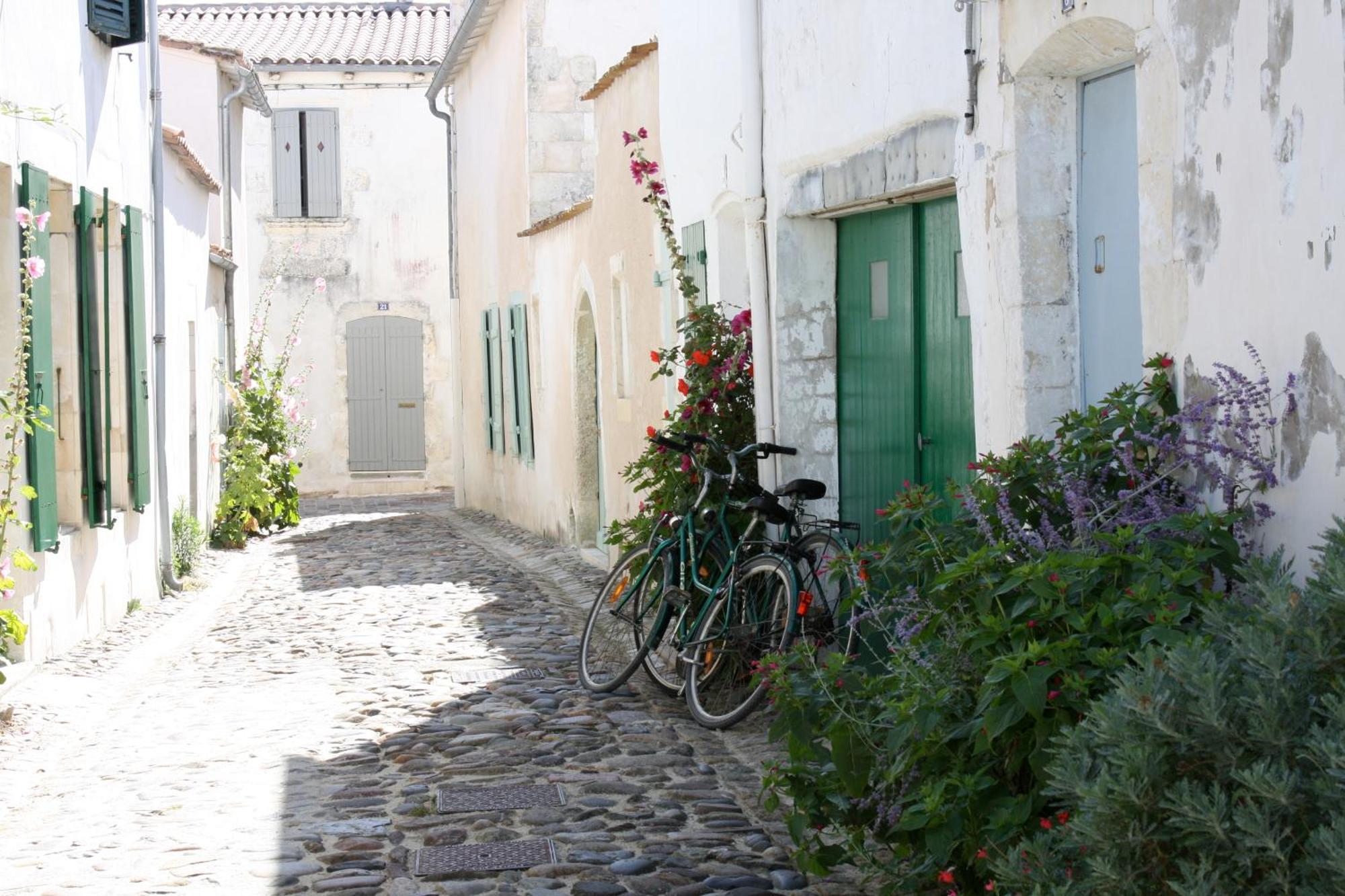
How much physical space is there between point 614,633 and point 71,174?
4.04 metres

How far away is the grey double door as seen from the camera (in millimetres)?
23766

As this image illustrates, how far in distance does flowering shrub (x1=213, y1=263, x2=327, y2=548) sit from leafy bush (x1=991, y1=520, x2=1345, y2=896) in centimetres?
1310

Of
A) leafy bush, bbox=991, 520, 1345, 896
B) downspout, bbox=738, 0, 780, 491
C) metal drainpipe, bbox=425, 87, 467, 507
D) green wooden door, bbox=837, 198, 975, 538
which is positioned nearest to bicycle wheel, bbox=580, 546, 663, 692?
downspout, bbox=738, 0, 780, 491

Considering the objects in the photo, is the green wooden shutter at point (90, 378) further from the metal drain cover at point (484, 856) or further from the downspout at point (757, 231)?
the metal drain cover at point (484, 856)

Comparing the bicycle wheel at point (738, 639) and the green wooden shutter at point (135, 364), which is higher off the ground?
the green wooden shutter at point (135, 364)

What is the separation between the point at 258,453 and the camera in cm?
1623

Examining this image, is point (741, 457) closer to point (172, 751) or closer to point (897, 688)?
point (172, 751)

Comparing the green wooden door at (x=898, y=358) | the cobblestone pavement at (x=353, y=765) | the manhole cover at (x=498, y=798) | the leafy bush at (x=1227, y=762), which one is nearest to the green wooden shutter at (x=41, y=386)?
the cobblestone pavement at (x=353, y=765)

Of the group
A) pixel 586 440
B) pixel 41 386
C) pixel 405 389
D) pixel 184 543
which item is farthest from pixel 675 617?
pixel 405 389

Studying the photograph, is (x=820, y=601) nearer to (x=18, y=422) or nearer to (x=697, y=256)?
(x=697, y=256)

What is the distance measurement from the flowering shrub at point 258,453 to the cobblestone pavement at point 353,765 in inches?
200

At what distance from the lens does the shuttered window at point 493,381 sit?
17.8 m

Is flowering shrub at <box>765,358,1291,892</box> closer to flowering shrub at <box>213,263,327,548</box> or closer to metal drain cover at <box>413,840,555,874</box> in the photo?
metal drain cover at <box>413,840,555,874</box>

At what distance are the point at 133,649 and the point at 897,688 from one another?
608 centimetres
